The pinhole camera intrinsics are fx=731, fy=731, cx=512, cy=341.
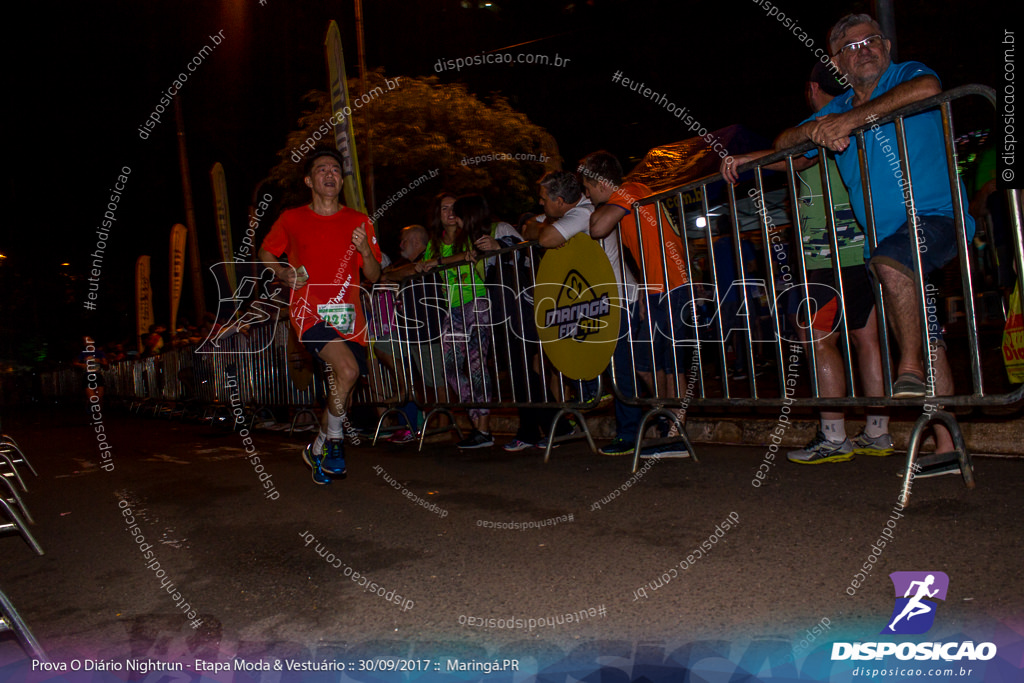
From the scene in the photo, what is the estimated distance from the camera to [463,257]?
630cm

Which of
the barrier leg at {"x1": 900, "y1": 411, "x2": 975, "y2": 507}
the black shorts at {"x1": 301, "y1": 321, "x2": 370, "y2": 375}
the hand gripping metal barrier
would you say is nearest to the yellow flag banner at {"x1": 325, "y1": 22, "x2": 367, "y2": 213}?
the black shorts at {"x1": 301, "y1": 321, "x2": 370, "y2": 375}

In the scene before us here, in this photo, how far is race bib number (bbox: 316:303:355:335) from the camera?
4.93 meters

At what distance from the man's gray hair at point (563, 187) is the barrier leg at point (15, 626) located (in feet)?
14.4

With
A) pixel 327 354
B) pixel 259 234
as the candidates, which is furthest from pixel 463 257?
pixel 259 234

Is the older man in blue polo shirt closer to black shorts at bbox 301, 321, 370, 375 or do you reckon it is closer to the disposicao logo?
the disposicao logo

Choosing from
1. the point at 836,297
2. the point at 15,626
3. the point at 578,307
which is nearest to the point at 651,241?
the point at 578,307

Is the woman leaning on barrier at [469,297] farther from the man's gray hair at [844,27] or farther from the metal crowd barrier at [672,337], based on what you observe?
the man's gray hair at [844,27]

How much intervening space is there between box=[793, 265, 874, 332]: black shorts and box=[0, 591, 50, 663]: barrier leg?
3779 millimetres

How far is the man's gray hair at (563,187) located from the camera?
5590mm

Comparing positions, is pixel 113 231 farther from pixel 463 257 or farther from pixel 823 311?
pixel 823 311

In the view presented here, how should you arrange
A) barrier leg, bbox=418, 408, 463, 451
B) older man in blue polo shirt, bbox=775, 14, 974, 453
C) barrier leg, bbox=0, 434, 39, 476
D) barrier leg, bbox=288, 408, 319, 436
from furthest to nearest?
barrier leg, bbox=288, 408, 319, 436 → barrier leg, bbox=418, 408, 463, 451 → barrier leg, bbox=0, 434, 39, 476 → older man in blue polo shirt, bbox=775, 14, 974, 453

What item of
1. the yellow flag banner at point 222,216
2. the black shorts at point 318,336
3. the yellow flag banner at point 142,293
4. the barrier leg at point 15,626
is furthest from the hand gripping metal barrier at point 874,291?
the yellow flag banner at point 142,293

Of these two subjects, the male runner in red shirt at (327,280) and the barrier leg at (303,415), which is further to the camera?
the barrier leg at (303,415)

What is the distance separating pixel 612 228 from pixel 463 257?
70.9 inches
